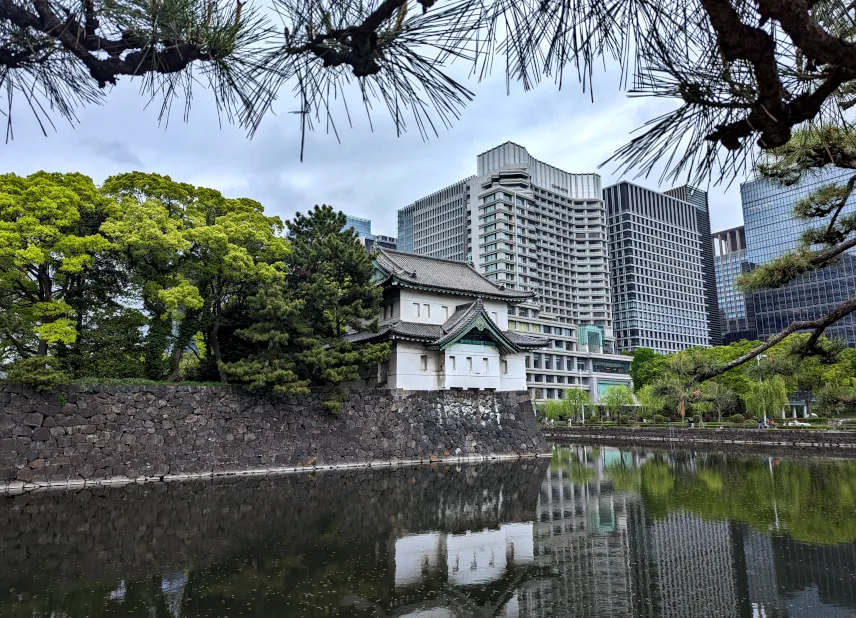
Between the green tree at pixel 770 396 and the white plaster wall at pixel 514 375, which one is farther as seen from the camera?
the green tree at pixel 770 396

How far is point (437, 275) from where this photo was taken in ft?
94.9

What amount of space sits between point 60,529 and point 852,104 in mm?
13750

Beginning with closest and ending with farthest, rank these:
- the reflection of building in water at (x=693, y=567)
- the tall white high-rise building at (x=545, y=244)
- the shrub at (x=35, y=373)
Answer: the reflection of building in water at (x=693, y=567), the shrub at (x=35, y=373), the tall white high-rise building at (x=545, y=244)

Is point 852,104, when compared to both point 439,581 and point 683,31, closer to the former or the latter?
point 683,31

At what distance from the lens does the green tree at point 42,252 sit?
56.5 ft

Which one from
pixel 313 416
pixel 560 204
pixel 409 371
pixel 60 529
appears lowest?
pixel 60 529

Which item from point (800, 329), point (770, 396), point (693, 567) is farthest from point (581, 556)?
point (770, 396)

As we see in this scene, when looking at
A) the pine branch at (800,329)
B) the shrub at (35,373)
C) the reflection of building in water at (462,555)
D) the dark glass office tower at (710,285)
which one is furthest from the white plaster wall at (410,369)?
the dark glass office tower at (710,285)

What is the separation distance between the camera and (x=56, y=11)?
2752mm

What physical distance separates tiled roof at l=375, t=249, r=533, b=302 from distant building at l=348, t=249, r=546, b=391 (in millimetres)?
51

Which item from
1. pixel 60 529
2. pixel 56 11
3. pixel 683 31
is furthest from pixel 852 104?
pixel 60 529

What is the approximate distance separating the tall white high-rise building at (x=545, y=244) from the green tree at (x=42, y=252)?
53.8 meters

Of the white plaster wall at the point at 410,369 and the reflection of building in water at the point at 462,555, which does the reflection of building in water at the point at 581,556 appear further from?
the white plaster wall at the point at 410,369

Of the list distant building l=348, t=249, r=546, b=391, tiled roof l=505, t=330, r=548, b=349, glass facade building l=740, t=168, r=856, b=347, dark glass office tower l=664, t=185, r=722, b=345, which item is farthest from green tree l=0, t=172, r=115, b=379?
dark glass office tower l=664, t=185, r=722, b=345
